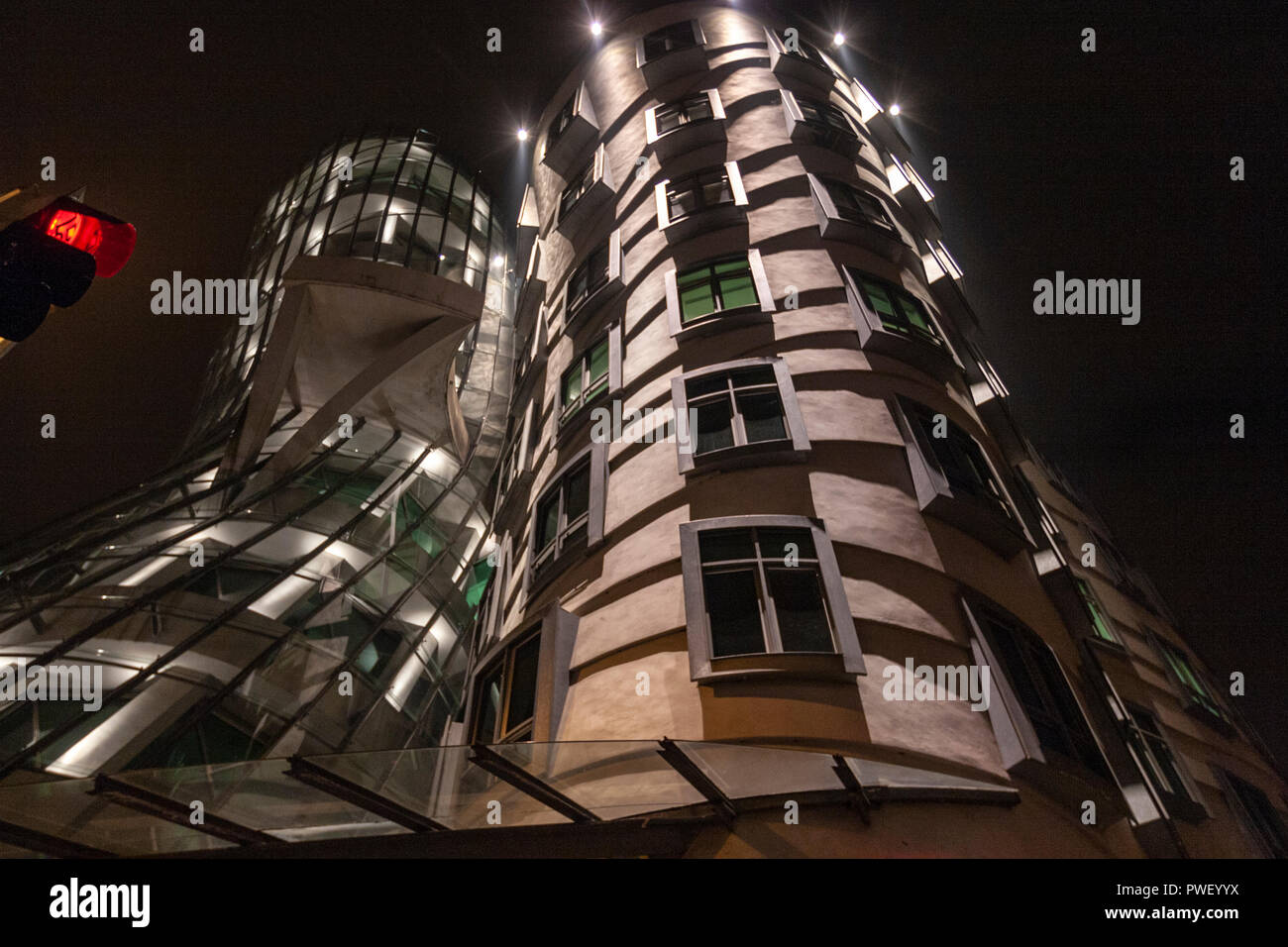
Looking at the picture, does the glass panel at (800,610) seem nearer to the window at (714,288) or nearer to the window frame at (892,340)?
the window frame at (892,340)

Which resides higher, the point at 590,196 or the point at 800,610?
the point at 590,196

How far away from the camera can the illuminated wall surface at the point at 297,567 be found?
535 inches

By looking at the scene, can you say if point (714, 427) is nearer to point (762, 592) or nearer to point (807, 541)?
point (807, 541)

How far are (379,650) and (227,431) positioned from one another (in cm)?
863

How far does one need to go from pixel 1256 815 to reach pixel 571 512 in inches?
513

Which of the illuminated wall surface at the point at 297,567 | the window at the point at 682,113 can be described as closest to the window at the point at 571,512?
the illuminated wall surface at the point at 297,567

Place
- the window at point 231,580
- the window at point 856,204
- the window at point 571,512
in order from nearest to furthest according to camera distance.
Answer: the window at point 571,512
the window at point 856,204
the window at point 231,580

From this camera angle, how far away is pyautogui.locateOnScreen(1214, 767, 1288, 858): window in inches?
553

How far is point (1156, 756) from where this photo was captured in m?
12.4

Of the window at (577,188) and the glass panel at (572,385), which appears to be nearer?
the glass panel at (572,385)

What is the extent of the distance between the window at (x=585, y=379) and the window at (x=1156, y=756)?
8.43m

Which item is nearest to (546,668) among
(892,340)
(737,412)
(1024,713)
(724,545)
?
(724,545)

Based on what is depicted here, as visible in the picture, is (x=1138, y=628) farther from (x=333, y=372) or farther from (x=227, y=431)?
(x=227, y=431)

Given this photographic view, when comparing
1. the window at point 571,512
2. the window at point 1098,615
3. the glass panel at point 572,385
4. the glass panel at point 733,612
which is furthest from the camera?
the window at point 1098,615
